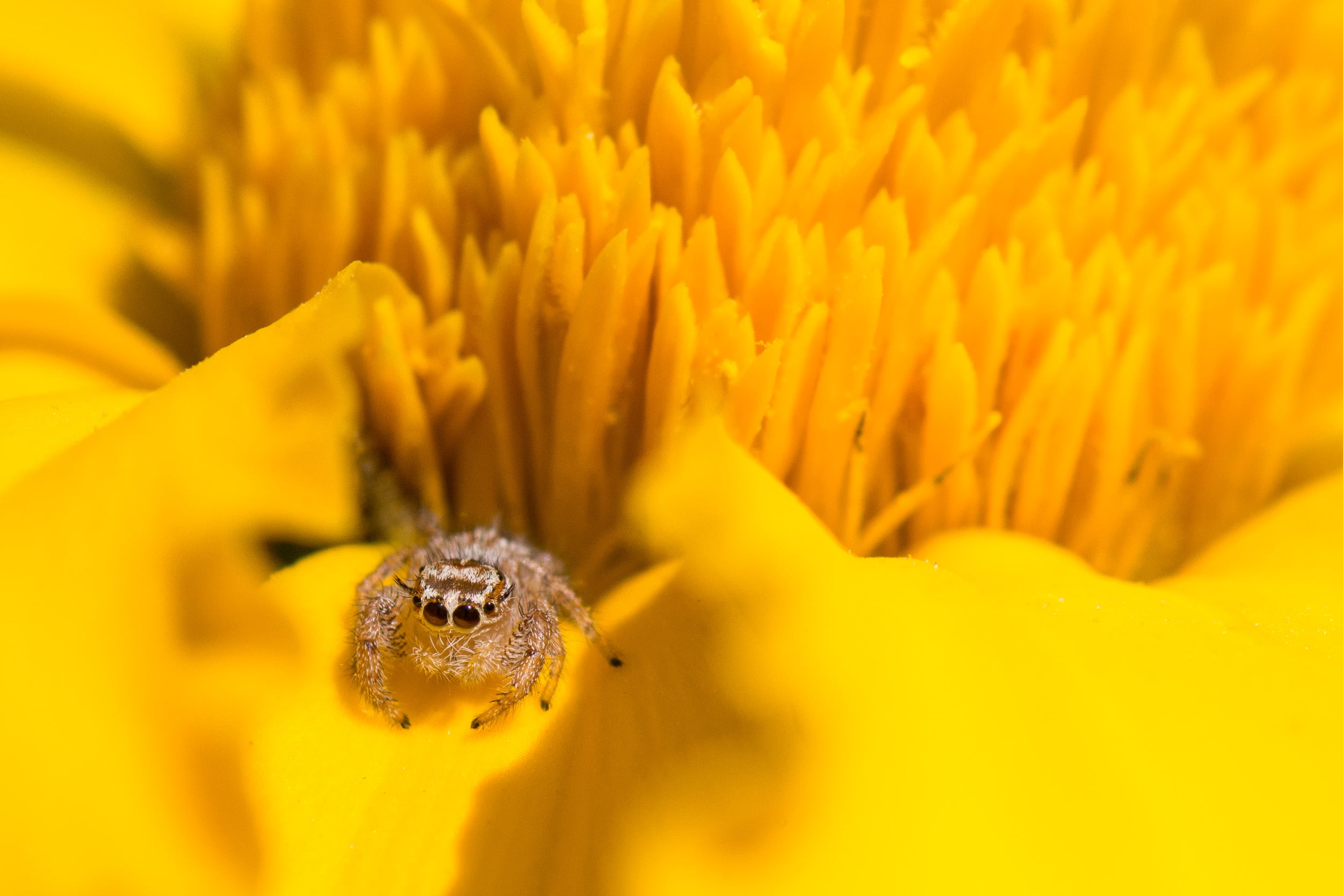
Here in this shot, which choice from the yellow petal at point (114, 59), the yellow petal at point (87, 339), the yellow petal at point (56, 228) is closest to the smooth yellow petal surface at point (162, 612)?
the yellow petal at point (87, 339)

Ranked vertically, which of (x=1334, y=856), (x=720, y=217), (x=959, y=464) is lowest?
(x=1334, y=856)

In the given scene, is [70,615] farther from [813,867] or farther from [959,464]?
[959,464]

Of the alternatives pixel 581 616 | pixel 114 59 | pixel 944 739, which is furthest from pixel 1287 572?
pixel 114 59

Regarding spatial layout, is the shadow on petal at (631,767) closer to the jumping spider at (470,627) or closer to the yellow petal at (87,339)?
the jumping spider at (470,627)

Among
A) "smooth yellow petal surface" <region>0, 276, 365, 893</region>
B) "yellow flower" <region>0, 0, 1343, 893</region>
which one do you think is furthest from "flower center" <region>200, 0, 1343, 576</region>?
"smooth yellow petal surface" <region>0, 276, 365, 893</region>

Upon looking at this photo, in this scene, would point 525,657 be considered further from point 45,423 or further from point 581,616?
point 45,423

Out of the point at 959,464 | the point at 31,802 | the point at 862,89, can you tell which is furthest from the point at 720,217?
the point at 31,802
